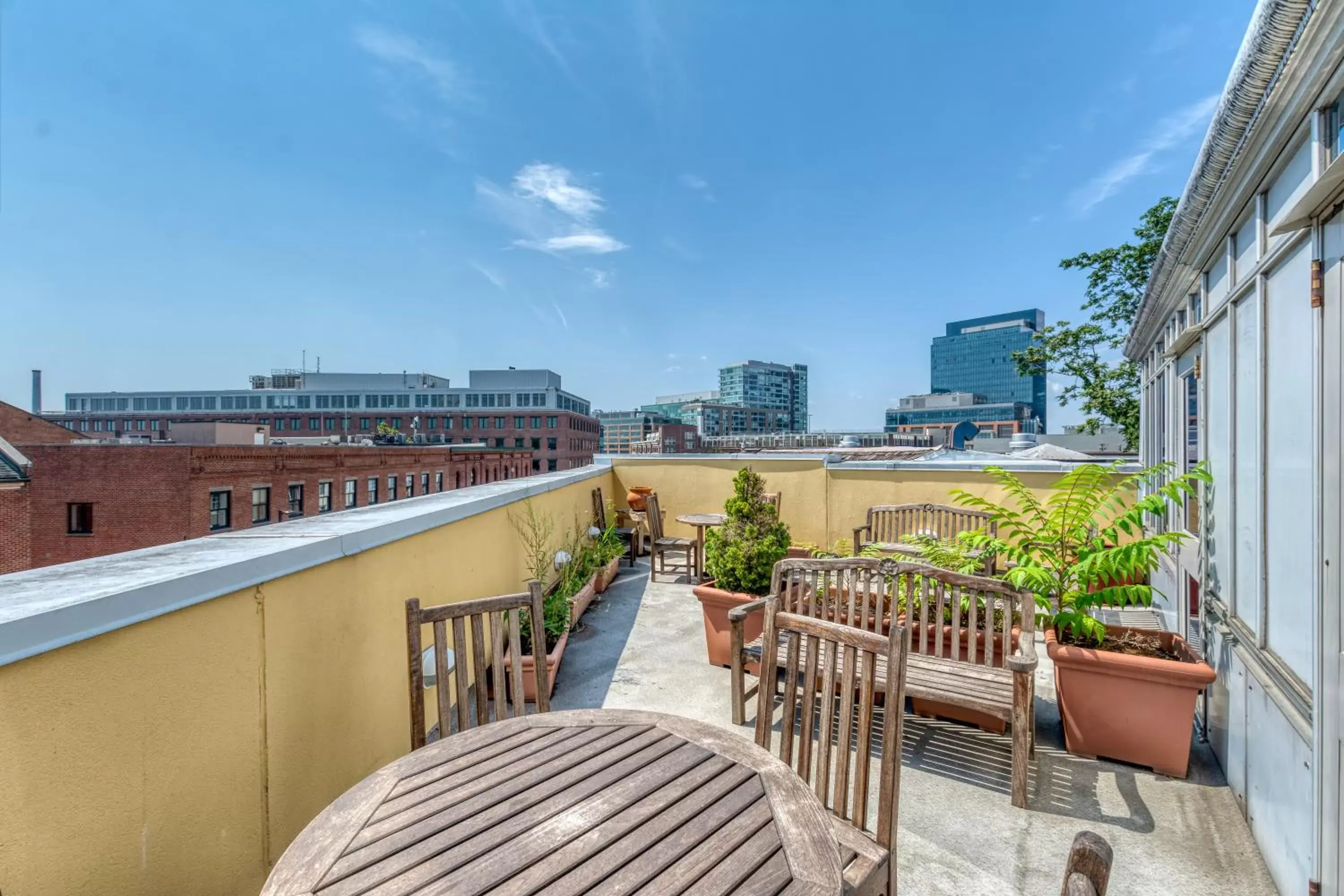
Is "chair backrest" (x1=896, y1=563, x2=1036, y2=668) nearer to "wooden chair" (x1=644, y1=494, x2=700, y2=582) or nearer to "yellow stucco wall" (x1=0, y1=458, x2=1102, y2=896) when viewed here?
"yellow stucco wall" (x1=0, y1=458, x2=1102, y2=896)

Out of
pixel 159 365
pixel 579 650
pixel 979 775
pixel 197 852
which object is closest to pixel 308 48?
pixel 579 650

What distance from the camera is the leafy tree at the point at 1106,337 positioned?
16.9 metres

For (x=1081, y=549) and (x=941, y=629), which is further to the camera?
(x=1081, y=549)

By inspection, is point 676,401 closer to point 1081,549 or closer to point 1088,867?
point 1081,549

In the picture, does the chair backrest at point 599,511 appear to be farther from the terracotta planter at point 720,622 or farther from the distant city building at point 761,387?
the distant city building at point 761,387

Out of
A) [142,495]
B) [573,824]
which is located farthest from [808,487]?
[142,495]

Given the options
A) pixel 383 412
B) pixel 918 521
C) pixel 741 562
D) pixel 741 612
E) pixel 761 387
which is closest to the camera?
pixel 741 612

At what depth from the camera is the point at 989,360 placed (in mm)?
117062

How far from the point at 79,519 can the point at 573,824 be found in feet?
121

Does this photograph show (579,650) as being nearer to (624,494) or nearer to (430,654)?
(430,654)

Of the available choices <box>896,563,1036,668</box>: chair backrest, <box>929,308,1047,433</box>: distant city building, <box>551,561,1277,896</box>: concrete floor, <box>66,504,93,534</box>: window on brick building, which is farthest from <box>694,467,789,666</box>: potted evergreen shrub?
<box>929,308,1047,433</box>: distant city building

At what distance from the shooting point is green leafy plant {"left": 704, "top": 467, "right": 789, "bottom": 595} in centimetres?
443

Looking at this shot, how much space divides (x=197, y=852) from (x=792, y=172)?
15970 millimetres

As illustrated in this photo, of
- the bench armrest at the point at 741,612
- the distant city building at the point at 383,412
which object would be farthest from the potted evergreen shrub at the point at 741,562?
the distant city building at the point at 383,412
